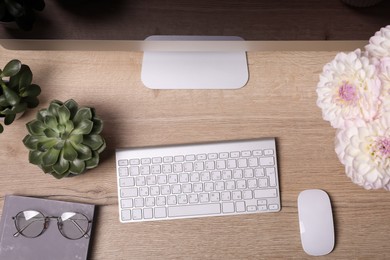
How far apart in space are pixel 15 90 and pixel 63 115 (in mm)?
96

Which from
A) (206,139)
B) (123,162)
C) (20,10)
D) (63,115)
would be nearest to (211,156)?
(206,139)

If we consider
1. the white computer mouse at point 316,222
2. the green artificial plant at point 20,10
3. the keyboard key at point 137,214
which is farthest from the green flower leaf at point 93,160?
the white computer mouse at point 316,222

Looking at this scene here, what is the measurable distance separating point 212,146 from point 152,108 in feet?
0.42

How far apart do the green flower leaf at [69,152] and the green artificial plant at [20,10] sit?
18 cm

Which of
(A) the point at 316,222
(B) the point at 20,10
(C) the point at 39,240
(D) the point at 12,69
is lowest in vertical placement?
(C) the point at 39,240

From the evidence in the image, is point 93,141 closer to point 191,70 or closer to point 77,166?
point 77,166

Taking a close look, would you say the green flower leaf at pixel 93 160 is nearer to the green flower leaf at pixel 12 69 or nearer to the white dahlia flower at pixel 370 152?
the green flower leaf at pixel 12 69

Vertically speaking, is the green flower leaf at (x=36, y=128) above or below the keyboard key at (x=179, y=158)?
above

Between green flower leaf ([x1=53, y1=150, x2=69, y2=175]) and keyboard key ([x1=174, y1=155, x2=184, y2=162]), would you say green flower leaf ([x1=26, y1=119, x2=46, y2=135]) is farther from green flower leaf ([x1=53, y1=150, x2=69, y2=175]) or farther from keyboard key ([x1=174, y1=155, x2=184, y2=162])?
keyboard key ([x1=174, y1=155, x2=184, y2=162])

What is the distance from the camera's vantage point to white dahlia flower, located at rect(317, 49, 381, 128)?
1.77 feet

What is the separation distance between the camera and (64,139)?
62 centimetres

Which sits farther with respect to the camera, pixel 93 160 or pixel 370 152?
pixel 93 160

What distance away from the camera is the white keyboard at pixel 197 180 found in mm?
688

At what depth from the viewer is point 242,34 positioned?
60cm
